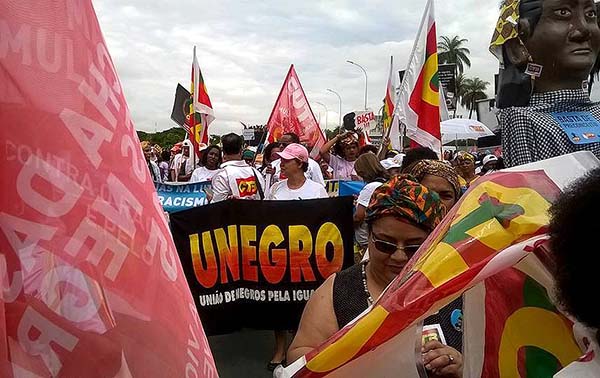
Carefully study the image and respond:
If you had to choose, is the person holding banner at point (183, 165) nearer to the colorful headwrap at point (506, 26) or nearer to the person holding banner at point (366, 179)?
the person holding banner at point (366, 179)

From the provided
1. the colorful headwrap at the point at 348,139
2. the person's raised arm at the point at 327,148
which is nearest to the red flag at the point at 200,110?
the person's raised arm at the point at 327,148

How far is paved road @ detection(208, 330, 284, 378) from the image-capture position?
4816mm

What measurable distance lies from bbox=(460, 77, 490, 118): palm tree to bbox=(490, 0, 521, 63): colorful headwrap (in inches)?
2994

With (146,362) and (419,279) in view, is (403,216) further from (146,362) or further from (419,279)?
(146,362)

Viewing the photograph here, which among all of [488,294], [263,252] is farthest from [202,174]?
[488,294]

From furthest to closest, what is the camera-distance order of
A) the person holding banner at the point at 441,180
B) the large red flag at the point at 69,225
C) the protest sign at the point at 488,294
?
1. the person holding banner at the point at 441,180
2. the protest sign at the point at 488,294
3. the large red flag at the point at 69,225

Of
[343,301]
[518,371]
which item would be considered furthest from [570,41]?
[518,371]

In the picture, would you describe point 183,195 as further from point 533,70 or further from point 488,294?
point 488,294

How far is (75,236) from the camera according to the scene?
36.0 inches

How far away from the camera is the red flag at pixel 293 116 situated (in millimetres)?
10227

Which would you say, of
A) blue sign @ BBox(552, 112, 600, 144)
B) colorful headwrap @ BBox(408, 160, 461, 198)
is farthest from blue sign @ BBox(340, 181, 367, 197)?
blue sign @ BBox(552, 112, 600, 144)

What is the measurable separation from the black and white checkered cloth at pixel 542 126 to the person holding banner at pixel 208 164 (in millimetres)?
6507

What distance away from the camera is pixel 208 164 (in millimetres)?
9031

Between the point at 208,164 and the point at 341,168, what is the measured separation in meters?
2.17
